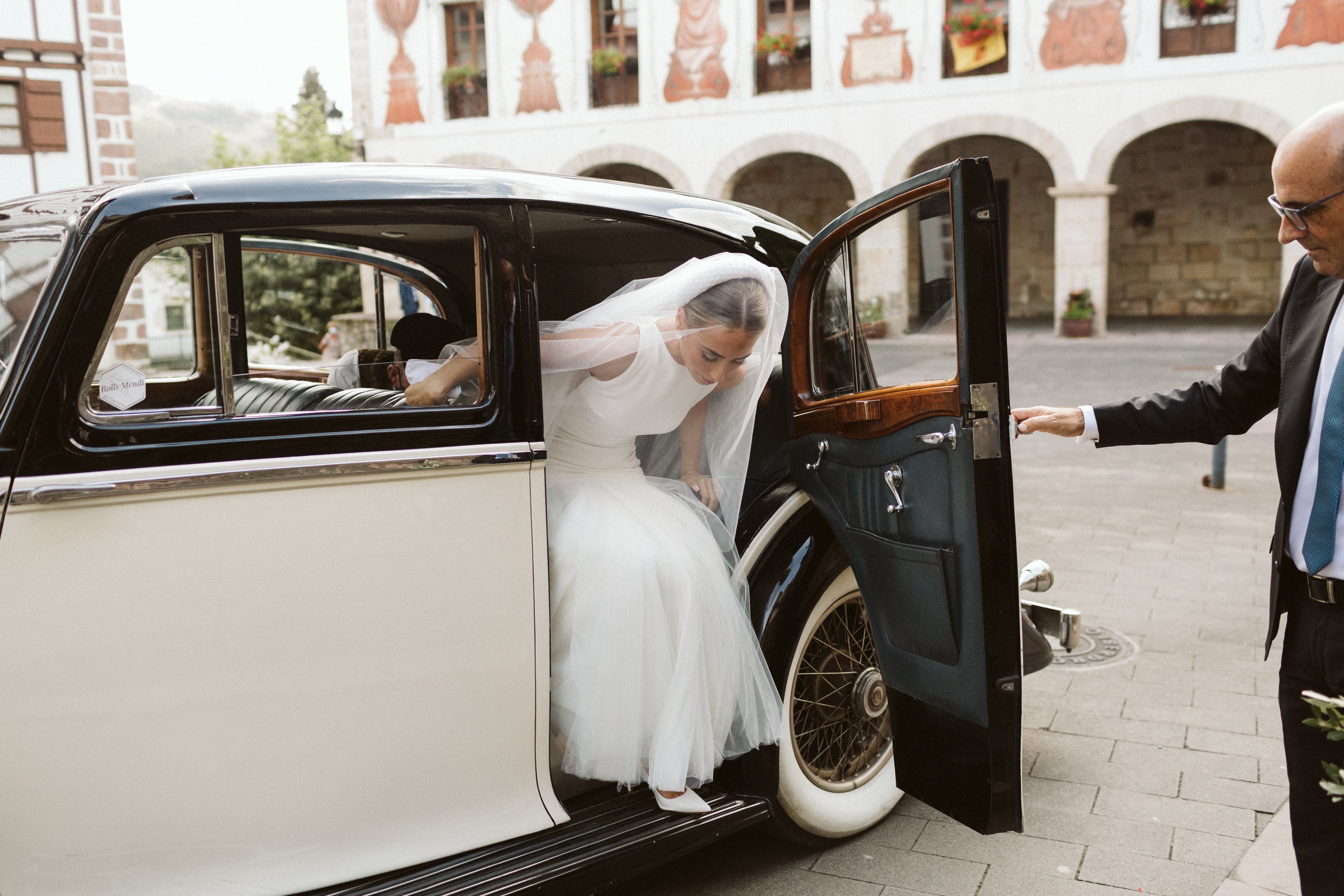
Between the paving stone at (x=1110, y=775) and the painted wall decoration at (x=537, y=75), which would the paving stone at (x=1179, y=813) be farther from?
the painted wall decoration at (x=537, y=75)

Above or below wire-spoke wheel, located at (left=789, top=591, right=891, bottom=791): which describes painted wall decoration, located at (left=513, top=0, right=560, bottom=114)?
above

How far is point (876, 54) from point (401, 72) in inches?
424

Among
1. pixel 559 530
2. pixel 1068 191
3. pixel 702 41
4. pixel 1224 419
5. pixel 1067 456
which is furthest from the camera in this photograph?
pixel 702 41

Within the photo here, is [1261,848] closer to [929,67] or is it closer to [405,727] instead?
[405,727]

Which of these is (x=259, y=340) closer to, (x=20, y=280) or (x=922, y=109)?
(x=20, y=280)

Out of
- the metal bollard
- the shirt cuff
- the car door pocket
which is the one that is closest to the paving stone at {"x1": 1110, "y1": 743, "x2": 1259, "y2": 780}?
the car door pocket

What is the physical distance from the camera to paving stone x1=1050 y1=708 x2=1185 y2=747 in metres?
4.06

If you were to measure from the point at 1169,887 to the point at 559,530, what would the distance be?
6.54 feet

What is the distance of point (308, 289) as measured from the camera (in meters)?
23.3

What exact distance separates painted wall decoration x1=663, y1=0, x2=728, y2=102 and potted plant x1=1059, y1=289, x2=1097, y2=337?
829 cm

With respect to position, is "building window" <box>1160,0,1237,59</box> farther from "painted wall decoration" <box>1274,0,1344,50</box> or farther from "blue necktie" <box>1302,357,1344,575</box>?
"blue necktie" <box>1302,357,1344,575</box>

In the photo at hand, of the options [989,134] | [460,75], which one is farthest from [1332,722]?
[460,75]

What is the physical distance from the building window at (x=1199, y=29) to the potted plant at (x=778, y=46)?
6973mm

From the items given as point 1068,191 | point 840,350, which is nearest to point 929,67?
point 1068,191
